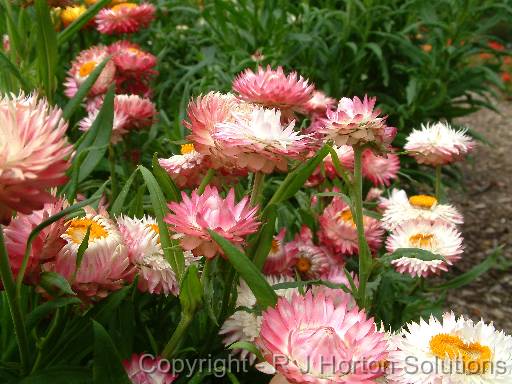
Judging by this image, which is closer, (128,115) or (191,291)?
(191,291)

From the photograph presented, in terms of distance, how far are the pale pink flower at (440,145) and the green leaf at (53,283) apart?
0.91 meters

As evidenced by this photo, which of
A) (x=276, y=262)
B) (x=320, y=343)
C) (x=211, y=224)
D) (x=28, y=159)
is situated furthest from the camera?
(x=276, y=262)

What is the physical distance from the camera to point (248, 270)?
0.78 metres

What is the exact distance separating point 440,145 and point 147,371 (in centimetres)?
89

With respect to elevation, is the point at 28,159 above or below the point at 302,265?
below

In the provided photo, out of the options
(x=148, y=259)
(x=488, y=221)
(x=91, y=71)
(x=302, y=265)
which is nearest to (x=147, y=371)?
(x=148, y=259)

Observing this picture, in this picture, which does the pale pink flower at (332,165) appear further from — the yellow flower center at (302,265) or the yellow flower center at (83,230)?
the yellow flower center at (83,230)

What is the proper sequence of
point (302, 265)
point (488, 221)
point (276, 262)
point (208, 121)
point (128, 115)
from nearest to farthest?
point (208, 121)
point (276, 262)
point (302, 265)
point (128, 115)
point (488, 221)

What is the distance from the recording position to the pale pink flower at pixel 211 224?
0.79 metres

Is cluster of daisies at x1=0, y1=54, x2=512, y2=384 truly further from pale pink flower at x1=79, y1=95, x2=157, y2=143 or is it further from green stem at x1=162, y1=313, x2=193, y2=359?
pale pink flower at x1=79, y1=95, x2=157, y2=143

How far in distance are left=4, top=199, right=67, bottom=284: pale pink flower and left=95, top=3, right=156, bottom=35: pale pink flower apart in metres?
1.45

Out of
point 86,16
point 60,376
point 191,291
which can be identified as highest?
point 86,16

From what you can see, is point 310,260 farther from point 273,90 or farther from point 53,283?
point 53,283

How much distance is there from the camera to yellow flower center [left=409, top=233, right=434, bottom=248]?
1370 mm
